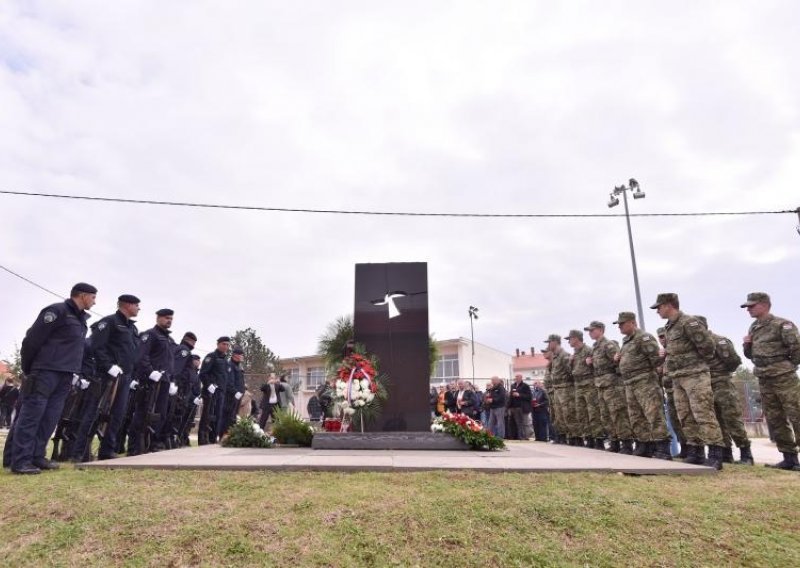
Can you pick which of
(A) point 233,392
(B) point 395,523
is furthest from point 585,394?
(A) point 233,392

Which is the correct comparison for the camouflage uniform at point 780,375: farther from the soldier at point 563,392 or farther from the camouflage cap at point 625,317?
the soldier at point 563,392

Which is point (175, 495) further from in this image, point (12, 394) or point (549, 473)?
point (12, 394)

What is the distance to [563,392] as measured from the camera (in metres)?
9.68

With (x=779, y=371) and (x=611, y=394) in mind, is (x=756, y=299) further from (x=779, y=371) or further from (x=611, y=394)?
(x=611, y=394)

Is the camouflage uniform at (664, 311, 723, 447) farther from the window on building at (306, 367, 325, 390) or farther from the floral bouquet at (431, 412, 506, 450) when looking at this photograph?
the window on building at (306, 367, 325, 390)

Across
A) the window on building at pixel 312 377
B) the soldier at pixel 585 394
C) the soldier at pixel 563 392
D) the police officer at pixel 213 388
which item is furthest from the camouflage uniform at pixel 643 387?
the window on building at pixel 312 377

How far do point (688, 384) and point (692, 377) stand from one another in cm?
10

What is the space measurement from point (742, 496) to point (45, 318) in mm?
6628

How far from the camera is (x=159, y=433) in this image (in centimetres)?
817

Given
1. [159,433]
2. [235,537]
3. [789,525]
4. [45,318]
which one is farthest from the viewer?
[159,433]

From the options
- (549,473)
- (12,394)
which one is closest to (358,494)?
(549,473)

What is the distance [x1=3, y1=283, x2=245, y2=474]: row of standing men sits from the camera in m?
5.15

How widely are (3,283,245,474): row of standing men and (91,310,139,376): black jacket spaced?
0.04 feet

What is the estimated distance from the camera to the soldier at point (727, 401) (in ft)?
21.6
